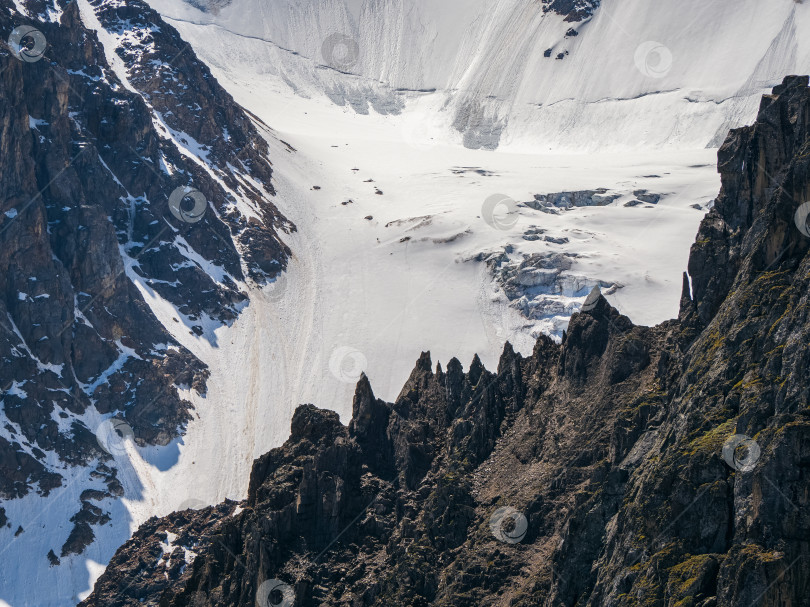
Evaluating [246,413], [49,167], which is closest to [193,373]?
[246,413]

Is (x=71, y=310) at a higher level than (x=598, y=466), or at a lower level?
higher

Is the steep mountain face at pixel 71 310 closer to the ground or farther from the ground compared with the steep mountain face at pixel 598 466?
farther from the ground

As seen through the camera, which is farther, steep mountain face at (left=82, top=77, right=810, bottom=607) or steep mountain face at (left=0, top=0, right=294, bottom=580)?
steep mountain face at (left=0, top=0, right=294, bottom=580)

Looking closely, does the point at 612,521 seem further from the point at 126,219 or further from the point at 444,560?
the point at 126,219

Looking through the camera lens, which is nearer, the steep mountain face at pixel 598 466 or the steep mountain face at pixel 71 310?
the steep mountain face at pixel 598 466

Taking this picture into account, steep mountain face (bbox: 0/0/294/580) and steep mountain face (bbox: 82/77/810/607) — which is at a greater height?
steep mountain face (bbox: 0/0/294/580)

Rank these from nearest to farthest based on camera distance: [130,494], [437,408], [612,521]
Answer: [612,521], [437,408], [130,494]

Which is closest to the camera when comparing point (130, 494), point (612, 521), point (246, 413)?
point (612, 521)

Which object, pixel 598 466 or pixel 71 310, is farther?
pixel 71 310
